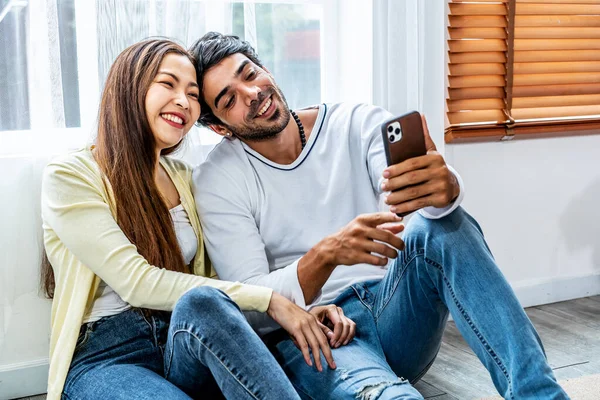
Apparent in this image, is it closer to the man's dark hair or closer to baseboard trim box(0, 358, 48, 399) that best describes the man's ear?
the man's dark hair

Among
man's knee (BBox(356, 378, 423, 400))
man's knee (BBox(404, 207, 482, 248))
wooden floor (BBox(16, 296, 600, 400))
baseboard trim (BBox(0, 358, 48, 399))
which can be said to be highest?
man's knee (BBox(404, 207, 482, 248))

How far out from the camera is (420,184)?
1.45 metres

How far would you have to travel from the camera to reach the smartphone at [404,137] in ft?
4.64

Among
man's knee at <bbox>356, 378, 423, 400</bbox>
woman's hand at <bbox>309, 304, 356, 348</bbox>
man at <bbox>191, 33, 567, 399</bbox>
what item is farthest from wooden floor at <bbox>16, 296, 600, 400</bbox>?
man's knee at <bbox>356, 378, 423, 400</bbox>

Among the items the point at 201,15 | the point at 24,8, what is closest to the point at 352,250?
the point at 201,15

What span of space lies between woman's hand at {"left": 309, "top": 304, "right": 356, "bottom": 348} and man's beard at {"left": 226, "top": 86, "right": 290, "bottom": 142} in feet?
1.47

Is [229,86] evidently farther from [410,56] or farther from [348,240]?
[410,56]

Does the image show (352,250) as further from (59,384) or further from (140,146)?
(59,384)

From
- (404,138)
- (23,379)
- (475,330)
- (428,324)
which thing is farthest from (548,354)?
(23,379)

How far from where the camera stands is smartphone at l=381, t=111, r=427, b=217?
1414 millimetres

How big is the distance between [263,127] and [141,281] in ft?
1.64

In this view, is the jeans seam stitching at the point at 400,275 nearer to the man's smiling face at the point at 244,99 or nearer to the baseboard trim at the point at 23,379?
the man's smiling face at the point at 244,99

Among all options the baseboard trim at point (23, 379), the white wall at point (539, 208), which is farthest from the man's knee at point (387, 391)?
the white wall at point (539, 208)

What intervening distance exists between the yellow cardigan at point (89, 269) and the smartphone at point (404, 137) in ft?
1.30
